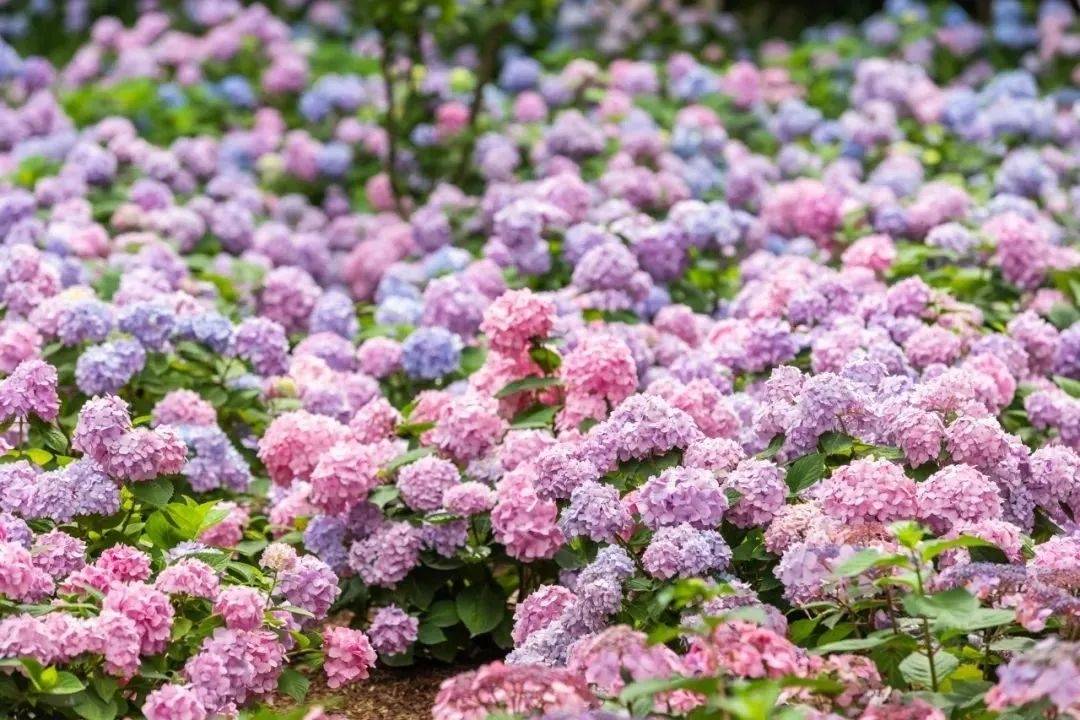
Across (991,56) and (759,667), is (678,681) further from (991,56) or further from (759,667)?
(991,56)

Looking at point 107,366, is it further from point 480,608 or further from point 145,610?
point 145,610

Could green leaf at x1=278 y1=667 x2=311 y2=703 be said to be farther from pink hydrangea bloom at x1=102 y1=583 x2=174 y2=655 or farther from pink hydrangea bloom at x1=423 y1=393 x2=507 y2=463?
pink hydrangea bloom at x1=423 y1=393 x2=507 y2=463

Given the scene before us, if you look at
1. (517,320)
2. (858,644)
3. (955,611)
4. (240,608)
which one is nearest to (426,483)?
(517,320)

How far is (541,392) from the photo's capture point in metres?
4.28

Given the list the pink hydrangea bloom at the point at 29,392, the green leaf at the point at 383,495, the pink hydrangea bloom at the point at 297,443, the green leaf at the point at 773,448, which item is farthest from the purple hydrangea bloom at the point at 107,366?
the green leaf at the point at 773,448

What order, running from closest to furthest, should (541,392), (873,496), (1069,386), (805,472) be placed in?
(873,496), (805,472), (541,392), (1069,386)

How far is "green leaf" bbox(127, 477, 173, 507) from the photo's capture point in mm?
3582

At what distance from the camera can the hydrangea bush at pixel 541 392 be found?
306 cm

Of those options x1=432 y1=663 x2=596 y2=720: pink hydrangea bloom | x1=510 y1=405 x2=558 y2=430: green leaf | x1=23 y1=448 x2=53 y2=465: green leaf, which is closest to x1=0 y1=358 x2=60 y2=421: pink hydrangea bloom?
x1=23 y1=448 x2=53 y2=465: green leaf

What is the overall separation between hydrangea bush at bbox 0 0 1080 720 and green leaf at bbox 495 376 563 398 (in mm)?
10

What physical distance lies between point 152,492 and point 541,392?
41.5 inches

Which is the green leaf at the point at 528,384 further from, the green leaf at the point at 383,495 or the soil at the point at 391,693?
the soil at the point at 391,693

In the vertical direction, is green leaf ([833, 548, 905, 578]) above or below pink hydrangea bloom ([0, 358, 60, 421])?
above

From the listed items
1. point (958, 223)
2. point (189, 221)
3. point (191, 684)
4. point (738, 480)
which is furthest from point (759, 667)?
point (189, 221)
